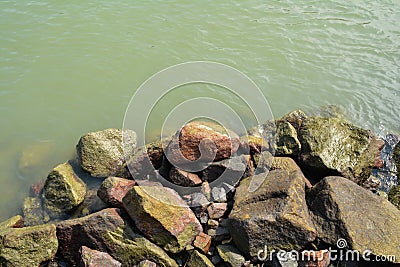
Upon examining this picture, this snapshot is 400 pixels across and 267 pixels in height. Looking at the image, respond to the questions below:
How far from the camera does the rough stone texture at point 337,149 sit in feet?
19.6

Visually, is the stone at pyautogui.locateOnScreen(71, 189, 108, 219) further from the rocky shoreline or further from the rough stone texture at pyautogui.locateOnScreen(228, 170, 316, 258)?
the rough stone texture at pyautogui.locateOnScreen(228, 170, 316, 258)

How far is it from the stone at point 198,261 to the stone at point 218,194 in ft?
3.25

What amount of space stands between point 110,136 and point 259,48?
226 inches

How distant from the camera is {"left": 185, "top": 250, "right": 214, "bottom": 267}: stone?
4676 mm

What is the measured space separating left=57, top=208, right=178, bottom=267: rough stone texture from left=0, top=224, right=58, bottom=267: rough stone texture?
0.16 m

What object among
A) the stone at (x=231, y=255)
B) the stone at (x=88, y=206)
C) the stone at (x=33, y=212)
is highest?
the stone at (x=231, y=255)

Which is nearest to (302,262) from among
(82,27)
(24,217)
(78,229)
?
(78,229)

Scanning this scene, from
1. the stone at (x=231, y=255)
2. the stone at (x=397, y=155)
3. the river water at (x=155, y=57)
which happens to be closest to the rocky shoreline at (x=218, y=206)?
the stone at (x=231, y=255)

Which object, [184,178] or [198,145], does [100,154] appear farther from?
[198,145]

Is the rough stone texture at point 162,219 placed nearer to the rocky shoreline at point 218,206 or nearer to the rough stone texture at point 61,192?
the rocky shoreline at point 218,206

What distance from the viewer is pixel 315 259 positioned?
452cm

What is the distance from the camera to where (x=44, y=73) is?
915cm

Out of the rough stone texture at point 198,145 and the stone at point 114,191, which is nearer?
the stone at point 114,191

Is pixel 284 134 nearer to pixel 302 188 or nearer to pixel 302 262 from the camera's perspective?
pixel 302 188
